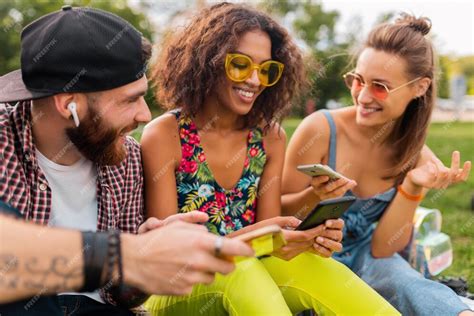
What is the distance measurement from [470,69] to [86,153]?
38.7 m

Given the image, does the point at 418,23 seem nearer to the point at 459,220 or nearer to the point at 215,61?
the point at 215,61

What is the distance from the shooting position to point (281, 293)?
2.53 metres

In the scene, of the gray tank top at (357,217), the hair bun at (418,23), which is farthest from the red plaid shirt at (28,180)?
the hair bun at (418,23)

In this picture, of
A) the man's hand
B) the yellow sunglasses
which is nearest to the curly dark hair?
the yellow sunglasses

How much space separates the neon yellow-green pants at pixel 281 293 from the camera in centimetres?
224

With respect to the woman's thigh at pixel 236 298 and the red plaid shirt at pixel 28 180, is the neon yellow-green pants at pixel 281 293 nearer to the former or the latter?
the woman's thigh at pixel 236 298

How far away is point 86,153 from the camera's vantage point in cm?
226

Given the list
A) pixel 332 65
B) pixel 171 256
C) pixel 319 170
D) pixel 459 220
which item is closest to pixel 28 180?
pixel 171 256

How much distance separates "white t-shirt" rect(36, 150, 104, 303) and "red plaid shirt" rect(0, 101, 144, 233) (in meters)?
0.03

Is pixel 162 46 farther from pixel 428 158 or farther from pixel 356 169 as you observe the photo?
pixel 428 158

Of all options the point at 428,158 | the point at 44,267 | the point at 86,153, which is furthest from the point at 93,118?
the point at 428,158

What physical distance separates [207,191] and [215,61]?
0.63 m

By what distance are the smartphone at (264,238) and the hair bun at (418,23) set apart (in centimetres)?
208

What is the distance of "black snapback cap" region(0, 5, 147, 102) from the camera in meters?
2.09
